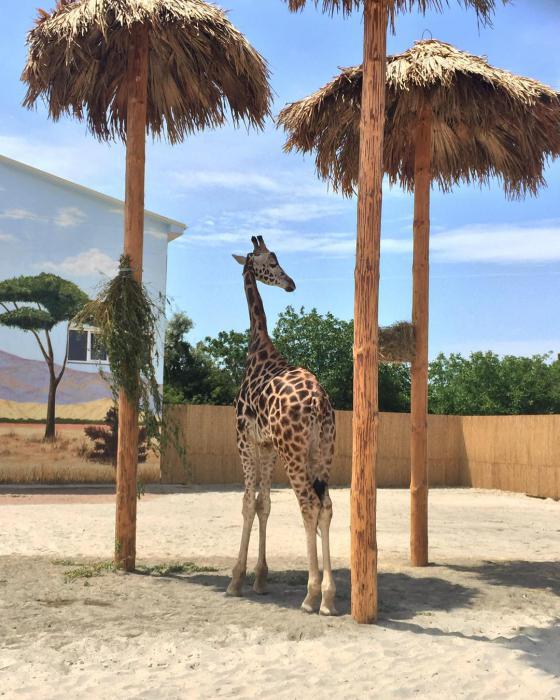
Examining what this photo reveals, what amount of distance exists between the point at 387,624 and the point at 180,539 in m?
5.38

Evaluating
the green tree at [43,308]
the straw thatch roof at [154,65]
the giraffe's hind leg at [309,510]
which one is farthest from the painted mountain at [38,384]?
the giraffe's hind leg at [309,510]

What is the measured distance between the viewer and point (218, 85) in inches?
382

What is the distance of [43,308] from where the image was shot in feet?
65.8

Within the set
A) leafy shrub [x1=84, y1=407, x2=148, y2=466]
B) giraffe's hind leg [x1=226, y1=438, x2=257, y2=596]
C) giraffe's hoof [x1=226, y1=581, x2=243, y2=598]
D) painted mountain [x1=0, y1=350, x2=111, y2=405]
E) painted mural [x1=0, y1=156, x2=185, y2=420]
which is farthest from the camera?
leafy shrub [x1=84, y1=407, x2=148, y2=466]

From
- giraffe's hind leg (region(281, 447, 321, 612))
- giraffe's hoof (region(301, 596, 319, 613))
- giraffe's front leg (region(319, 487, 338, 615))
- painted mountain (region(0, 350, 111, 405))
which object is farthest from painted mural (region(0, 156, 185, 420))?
giraffe's hoof (region(301, 596, 319, 613))

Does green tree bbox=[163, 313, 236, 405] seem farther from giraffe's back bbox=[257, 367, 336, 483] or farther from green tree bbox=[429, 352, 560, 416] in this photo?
giraffe's back bbox=[257, 367, 336, 483]

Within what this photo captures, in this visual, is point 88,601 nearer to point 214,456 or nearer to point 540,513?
point 540,513

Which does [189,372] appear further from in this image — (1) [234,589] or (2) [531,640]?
(2) [531,640]

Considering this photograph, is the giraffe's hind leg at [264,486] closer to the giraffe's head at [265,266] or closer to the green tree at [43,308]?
the giraffe's head at [265,266]

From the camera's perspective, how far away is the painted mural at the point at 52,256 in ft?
63.8

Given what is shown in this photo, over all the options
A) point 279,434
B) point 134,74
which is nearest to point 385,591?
point 279,434

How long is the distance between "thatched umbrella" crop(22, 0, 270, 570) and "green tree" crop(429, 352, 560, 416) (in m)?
24.7

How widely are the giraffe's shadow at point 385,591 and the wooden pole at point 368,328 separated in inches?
24.9

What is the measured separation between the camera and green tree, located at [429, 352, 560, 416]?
31984mm
